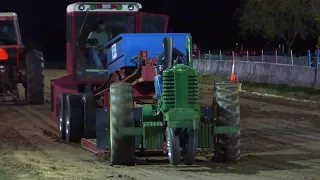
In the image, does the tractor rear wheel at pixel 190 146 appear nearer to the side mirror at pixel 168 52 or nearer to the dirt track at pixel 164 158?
the dirt track at pixel 164 158

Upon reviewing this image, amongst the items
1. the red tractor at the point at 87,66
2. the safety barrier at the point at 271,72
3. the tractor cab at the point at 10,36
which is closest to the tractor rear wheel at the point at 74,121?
the red tractor at the point at 87,66

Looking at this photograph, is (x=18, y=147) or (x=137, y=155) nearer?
(x=137, y=155)

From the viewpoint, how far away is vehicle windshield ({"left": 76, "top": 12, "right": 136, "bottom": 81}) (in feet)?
47.1

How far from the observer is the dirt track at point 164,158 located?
931 centimetres

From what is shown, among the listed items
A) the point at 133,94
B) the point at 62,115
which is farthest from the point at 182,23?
the point at 133,94

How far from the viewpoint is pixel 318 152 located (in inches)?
462

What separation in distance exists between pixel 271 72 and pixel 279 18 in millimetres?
24407

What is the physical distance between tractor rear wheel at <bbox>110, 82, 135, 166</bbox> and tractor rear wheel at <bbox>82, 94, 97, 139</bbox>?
2.81 meters

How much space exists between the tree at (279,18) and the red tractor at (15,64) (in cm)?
2906

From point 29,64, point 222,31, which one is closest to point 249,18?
point 222,31

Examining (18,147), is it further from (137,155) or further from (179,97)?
(179,97)

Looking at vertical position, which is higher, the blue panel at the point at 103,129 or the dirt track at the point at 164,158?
the blue panel at the point at 103,129

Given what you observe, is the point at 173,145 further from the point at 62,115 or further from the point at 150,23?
the point at 150,23

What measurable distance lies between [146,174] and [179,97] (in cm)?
121
